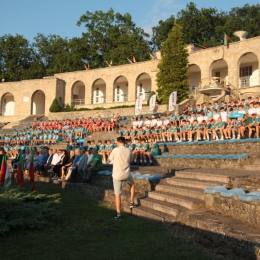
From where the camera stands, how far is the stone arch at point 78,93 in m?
40.3

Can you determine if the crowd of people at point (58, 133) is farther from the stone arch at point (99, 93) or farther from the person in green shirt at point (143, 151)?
the stone arch at point (99, 93)

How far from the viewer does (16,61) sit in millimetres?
53969

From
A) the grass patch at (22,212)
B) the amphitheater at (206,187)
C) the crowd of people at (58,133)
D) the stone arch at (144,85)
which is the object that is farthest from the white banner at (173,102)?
the stone arch at (144,85)

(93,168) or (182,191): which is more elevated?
(93,168)

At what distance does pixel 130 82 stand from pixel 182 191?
2936 cm

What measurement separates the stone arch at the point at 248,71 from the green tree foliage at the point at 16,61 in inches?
1293

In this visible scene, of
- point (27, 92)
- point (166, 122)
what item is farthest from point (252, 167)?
point (27, 92)

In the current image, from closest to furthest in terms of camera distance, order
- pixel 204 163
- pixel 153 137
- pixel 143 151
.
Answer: pixel 204 163 → pixel 143 151 → pixel 153 137

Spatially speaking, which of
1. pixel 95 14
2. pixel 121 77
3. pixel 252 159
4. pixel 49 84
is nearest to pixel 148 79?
pixel 121 77

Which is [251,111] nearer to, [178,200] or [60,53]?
[178,200]

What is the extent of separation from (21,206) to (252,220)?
13.6ft

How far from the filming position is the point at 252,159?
840 cm

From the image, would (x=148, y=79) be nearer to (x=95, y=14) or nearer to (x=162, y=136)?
(x=95, y=14)

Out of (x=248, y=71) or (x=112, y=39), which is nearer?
(x=248, y=71)
